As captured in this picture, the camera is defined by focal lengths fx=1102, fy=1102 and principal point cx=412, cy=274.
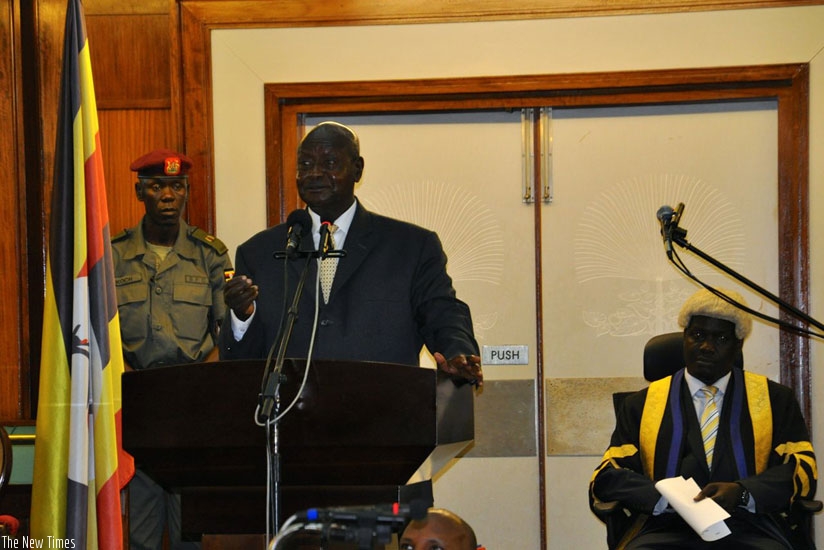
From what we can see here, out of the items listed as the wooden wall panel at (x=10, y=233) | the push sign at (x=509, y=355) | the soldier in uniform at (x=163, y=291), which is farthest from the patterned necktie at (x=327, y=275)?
the wooden wall panel at (x=10, y=233)

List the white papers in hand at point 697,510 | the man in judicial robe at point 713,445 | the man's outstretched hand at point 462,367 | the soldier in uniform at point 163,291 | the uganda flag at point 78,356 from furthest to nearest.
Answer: the soldier in uniform at point 163,291
the man in judicial robe at point 713,445
the white papers in hand at point 697,510
the uganda flag at point 78,356
the man's outstretched hand at point 462,367

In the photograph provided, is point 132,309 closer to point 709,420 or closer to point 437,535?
point 437,535

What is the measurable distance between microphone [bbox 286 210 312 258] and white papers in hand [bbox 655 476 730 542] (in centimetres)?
191

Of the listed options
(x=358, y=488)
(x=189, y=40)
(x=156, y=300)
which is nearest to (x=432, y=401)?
(x=358, y=488)

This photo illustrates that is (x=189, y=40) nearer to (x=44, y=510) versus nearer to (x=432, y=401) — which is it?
(x=44, y=510)

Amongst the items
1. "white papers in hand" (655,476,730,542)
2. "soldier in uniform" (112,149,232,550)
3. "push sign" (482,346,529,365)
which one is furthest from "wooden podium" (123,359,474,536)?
"push sign" (482,346,529,365)

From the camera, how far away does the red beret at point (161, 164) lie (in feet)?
16.3

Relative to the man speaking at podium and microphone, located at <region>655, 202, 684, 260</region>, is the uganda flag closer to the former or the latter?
the man speaking at podium

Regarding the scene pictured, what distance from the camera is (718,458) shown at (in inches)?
167

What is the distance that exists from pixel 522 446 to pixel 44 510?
104 inches

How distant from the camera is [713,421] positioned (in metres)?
4.35

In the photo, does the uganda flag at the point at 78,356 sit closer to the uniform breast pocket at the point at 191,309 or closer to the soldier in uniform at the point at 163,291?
the soldier in uniform at the point at 163,291

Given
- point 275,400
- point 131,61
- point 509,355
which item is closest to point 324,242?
point 275,400

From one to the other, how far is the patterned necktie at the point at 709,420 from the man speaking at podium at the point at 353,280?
1.46 metres
